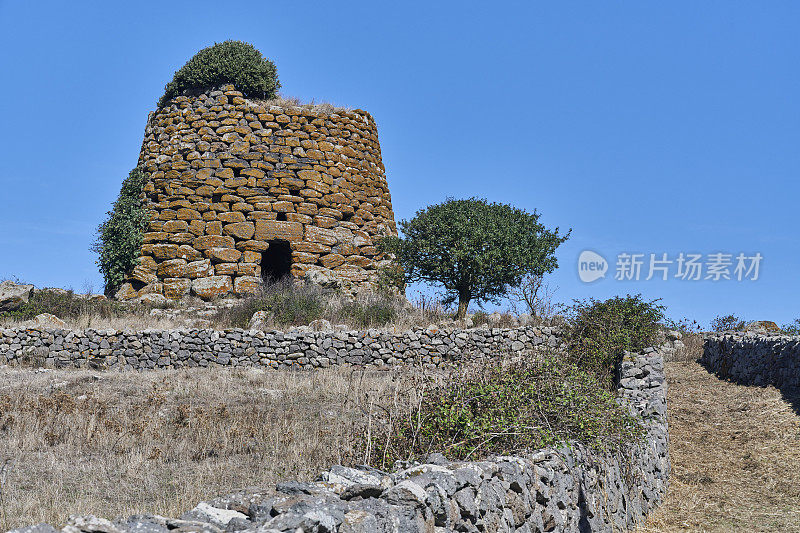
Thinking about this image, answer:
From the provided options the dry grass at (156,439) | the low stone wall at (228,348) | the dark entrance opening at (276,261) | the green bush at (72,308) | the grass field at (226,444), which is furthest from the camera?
the dark entrance opening at (276,261)

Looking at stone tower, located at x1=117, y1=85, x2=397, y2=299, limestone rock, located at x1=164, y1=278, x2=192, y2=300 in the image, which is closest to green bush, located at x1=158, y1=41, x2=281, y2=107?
stone tower, located at x1=117, y1=85, x2=397, y2=299

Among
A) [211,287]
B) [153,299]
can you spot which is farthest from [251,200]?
[153,299]

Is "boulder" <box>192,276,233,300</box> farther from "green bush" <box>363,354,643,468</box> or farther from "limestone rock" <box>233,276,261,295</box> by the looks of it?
"green bush" <box>363,354,643,468</box>

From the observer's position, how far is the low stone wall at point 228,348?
15.8m

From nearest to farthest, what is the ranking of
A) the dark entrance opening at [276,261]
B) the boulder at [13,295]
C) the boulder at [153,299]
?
the boulder at [13,295]
the boulder at [153,299]
the dark entrance opening at [276,261]

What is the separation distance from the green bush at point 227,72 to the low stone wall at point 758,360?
1582cm

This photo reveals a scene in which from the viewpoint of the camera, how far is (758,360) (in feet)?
50.1

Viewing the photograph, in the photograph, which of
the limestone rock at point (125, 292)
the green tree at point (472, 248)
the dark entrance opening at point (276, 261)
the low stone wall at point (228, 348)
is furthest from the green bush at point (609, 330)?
the limestone rock at point (125, 292)

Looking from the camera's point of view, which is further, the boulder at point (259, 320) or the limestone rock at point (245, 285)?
the limestone rock at point (245, 285)

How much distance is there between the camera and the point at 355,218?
21953mm

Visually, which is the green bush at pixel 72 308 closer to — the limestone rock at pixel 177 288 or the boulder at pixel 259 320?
the limestone rock at pixel 177 288

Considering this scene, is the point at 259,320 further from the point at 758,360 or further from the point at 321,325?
the point at 758,360

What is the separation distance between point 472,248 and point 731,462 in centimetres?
1135

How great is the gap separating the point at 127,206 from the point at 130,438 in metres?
14.6
